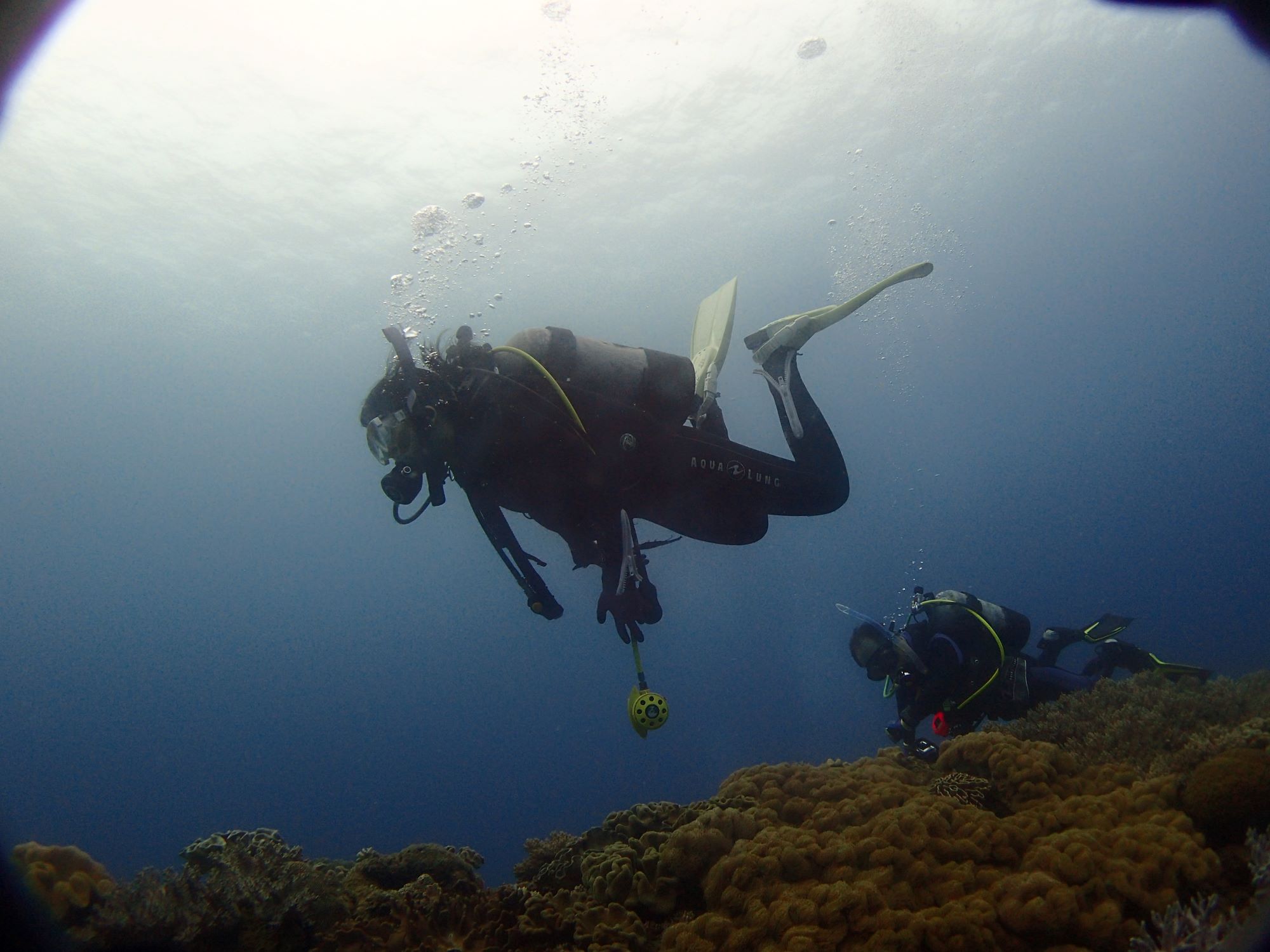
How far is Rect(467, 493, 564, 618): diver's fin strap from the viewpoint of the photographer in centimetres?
433

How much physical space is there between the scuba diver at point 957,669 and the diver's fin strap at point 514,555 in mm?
4090

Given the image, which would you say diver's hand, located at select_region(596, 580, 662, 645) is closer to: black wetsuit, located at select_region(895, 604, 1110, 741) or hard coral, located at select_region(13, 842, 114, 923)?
hard coral, located at select_region(13, 842, 114, 923)

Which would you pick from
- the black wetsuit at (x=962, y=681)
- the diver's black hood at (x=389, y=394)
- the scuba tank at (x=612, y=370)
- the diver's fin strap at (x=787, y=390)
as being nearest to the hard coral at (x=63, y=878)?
the diver's black hood at (x=389, y=394)

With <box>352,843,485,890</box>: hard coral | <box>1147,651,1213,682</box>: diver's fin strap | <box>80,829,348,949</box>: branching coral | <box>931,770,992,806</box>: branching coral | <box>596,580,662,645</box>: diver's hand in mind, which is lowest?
<box>1147,651,1213,682</box>: diver's fin strap

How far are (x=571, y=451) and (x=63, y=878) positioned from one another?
388 cm

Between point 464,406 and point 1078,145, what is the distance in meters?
46.2

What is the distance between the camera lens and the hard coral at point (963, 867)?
2.81 metres

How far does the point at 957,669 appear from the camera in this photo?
21.2 ft

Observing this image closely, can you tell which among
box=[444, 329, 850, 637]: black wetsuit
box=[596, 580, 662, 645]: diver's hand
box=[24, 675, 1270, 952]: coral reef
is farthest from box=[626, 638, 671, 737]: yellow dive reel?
box=[24, 675, 1270, 952]: coral reef

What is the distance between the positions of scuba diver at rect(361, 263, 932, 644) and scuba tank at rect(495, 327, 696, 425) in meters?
0.01

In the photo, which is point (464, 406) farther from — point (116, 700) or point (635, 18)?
point (116, 700)

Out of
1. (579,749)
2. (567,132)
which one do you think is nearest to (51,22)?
(567,132)

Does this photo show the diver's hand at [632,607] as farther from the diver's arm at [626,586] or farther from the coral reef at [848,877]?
the coral reef at [848,877]

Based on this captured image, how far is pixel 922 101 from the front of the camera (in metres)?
25.2
